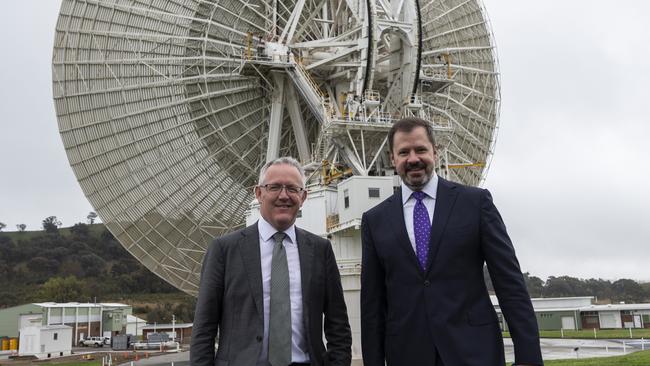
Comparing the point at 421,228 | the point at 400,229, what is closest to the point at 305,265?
the point at 400,229

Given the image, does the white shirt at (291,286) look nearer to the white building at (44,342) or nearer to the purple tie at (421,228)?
the purple tie at (421,228)

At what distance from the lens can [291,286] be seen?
4914 mm

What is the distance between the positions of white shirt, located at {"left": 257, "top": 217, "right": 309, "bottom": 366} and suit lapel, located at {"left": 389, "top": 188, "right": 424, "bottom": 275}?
87cm

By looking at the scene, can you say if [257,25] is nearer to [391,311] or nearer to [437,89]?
[437,89]

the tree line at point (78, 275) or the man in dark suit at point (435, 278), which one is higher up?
the tree line at point (78, 275)

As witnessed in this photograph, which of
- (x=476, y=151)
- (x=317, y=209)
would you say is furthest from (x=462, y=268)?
(x=476, y=151)

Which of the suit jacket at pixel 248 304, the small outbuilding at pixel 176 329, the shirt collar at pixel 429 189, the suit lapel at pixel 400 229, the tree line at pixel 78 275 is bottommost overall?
the small outbuilding at pixel 176 329

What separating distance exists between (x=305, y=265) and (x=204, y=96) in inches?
876

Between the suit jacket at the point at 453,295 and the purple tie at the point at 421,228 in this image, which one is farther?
the purple tie at the point at 421,228

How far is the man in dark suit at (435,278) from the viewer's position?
4.65 metres

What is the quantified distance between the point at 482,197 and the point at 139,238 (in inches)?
1003

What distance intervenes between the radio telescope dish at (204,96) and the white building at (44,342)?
58.9 feet

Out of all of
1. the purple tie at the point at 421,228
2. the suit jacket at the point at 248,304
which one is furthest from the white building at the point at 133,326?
the purple tie at the point at 421,228

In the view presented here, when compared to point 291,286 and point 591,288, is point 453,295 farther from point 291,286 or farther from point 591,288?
point 591,288
